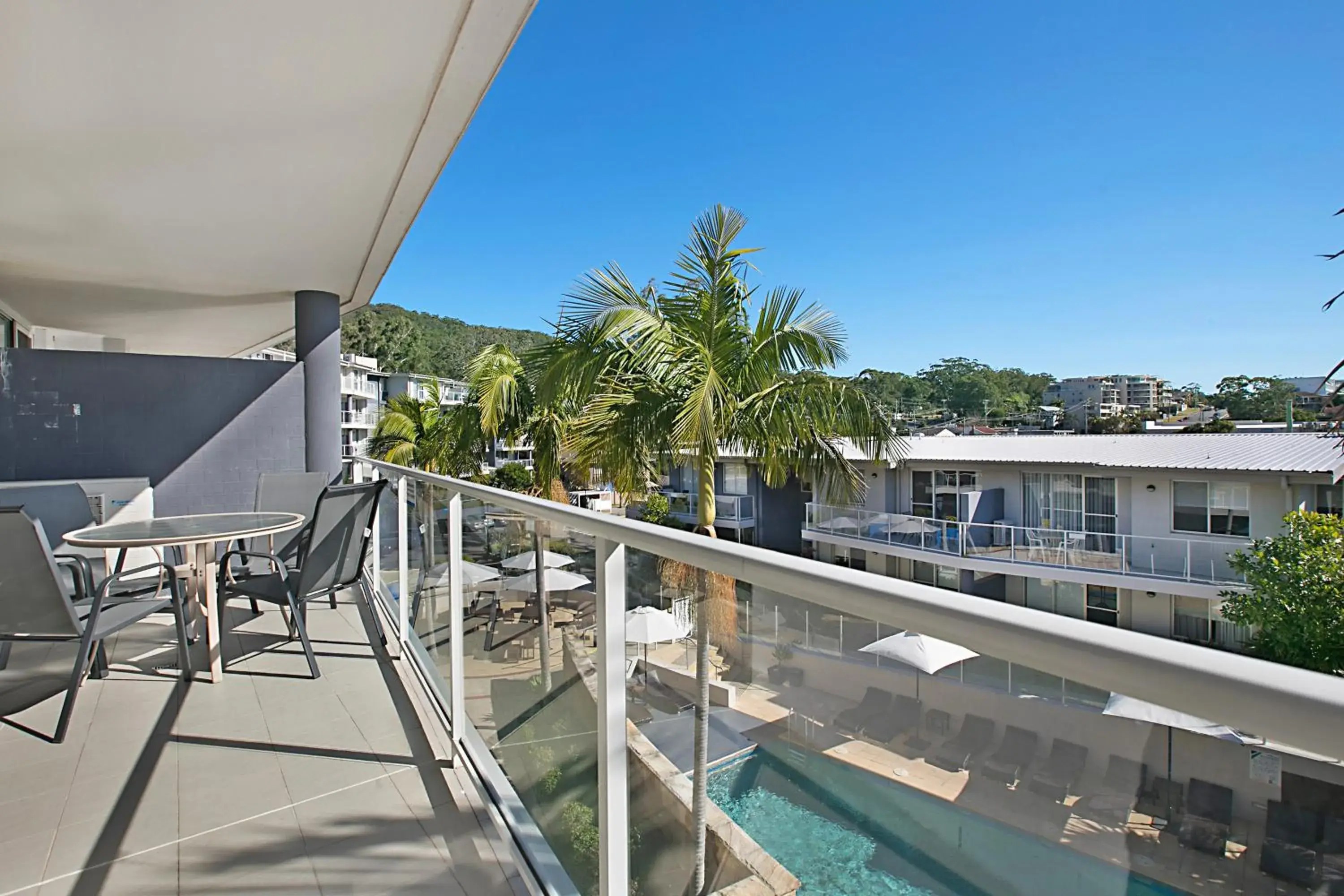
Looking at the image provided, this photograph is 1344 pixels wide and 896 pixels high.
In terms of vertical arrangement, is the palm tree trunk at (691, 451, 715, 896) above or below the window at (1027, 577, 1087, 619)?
above

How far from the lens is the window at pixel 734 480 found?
73.6ft

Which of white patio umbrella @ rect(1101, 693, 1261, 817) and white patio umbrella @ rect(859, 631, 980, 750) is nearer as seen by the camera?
white patio umbrella @ rect(1101, 693, 1261, 817)

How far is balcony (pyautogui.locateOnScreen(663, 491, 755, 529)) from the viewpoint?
20.3 meters

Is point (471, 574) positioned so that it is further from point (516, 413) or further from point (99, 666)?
point (516, 413)

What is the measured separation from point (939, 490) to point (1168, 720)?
18.8 m

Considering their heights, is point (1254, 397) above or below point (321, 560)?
above

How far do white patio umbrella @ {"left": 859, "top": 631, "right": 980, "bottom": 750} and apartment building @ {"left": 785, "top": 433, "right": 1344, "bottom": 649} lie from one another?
1323 cm

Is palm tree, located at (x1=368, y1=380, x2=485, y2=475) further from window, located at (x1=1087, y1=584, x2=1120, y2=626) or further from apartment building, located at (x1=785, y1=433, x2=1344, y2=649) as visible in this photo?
window, located at (x1=1087, y1=584, x2=1120, y2=626)

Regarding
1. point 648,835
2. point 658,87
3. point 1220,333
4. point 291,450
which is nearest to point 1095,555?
point 291,450

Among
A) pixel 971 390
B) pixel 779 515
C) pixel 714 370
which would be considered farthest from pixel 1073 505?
pixel 971 390

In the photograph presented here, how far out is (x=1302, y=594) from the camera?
1037cm

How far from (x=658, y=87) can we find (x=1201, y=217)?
39.5m

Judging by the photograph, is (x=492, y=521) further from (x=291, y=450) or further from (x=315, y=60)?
(x=291, y=450)

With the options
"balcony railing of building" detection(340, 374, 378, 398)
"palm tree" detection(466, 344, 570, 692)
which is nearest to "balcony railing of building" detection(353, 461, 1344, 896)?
"palm tree" detection(466, 344, 570, 692)
